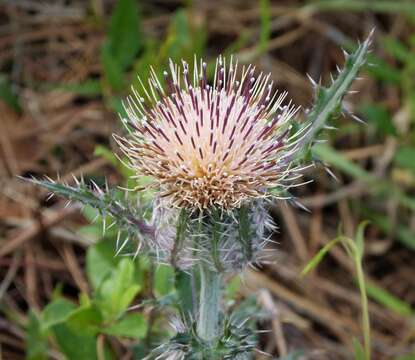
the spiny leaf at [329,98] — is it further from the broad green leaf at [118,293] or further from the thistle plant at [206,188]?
the broad green leaf at [118,293]

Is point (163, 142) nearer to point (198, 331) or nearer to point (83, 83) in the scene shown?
point (198, 331)

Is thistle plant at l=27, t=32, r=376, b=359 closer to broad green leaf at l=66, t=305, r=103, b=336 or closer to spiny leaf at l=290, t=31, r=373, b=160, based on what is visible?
spiny leaf at l=290, t=31, r=373, b=160

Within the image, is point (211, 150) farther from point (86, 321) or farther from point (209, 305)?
point (86, 321)

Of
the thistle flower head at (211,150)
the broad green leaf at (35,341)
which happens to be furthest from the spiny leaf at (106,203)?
the broad green leaf at (35,341)

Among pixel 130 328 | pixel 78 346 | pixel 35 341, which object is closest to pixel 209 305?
pixel 130 328

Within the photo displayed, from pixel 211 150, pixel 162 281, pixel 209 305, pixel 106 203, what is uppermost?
pixel 211 150

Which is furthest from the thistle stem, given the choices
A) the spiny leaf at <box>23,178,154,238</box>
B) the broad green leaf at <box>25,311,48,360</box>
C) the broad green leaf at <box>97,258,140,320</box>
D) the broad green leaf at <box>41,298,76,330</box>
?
the broad green leaf at <box>25,311,48,360</box>

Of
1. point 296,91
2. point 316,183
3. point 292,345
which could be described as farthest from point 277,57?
point 292,345
